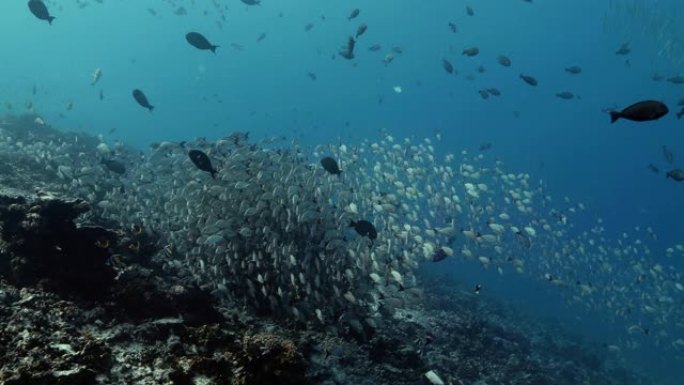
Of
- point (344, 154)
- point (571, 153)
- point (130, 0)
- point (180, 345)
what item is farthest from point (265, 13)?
point (180, 345)

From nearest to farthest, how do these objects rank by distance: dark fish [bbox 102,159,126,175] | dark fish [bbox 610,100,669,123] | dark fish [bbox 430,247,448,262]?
dark fish [bbox 610,100,669,123] < dark fish [bbox 430,247,448,262] < dark fish [bbox 102,159,126,175]

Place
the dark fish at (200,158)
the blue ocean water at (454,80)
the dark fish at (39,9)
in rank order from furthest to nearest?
the blue ocean water at (454,80), the dark fish at (39,9), the dark fish at (200,158)

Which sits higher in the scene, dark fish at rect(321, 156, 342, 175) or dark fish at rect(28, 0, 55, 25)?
dark fish at rect(28, 0, 55, 25)

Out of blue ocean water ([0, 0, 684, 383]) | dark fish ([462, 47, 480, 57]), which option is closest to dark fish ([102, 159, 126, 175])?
dark fish ([462, 47, 480, 57])

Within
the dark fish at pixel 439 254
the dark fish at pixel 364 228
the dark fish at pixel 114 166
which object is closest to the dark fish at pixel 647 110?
the dark fish at pixel 364 228

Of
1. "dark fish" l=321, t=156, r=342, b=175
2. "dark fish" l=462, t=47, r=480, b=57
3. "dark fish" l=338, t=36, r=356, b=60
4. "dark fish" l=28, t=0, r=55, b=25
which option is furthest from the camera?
"dark fish" l=462, t=47, r=480, b=57

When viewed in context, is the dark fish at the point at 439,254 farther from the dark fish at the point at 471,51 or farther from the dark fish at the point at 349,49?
the dark fish at the point at 471,51

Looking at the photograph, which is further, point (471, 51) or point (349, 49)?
point (471, 51)

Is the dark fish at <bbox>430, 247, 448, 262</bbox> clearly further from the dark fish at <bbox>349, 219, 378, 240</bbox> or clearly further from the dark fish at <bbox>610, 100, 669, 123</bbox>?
the dark fish at <bbox>610, 100, 669, 123</bbox>

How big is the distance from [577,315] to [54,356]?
173 feet

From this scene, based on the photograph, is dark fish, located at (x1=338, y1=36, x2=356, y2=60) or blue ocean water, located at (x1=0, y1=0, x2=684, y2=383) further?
blue ocean water, located at (x1=0, y1=0, x2=684, y2=383)

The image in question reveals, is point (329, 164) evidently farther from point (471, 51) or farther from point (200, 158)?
point (471, 51)

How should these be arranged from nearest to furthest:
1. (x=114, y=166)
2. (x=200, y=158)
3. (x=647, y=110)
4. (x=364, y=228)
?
(x=647, y=110)
(x=200, y=158)
(x=364, y=228)
(x=114, y=166)

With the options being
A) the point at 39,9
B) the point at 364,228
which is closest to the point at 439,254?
the point at 364,228
